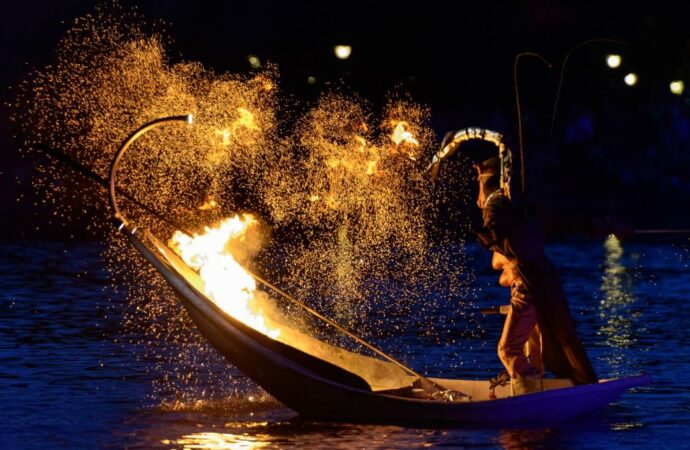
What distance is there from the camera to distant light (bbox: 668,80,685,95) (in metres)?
54.0

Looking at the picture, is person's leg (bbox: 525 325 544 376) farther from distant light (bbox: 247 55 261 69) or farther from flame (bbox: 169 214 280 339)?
distant light (bbox: 247 55 261 69)

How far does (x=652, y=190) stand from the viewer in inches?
2047

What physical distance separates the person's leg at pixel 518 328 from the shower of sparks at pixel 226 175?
3.50 meters

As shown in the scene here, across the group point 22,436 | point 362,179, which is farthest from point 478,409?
point 362,179

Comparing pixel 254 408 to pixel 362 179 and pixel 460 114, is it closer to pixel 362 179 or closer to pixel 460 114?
pixel 362 179

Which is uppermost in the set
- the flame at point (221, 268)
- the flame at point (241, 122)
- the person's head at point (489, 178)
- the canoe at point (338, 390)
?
the flame at point (241, 122)

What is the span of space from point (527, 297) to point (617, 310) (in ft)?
35.6

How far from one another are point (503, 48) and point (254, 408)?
145 feet

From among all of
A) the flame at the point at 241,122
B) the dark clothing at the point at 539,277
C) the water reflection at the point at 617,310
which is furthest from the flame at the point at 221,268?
the flame at the point at 241,122

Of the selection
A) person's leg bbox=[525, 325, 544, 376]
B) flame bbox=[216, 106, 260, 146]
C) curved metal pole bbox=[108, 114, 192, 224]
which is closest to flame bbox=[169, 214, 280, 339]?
curved metal pole bbox=[108, 114, 192, 224]

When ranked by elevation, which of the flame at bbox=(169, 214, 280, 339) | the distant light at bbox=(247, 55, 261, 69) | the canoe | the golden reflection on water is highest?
the distant light at bbox=(247, 55, 261, 69)

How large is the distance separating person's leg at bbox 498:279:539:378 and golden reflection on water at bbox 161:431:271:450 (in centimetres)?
203

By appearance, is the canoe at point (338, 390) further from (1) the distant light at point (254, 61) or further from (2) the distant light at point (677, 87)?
(1) the distant light at point (254, 61)

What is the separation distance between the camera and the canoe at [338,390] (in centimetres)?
1386
